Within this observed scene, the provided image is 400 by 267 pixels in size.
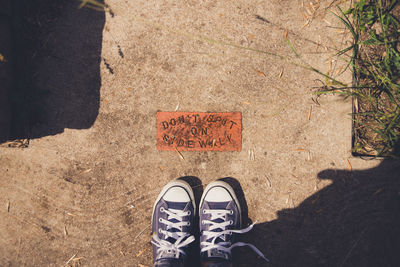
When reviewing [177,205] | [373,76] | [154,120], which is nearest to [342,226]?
[373,76]

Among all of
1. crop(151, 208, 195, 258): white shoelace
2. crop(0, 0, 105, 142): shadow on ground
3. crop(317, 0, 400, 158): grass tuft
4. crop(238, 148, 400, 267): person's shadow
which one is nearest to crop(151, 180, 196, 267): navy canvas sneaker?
crop(151, 208, 195, 258): white shoelace

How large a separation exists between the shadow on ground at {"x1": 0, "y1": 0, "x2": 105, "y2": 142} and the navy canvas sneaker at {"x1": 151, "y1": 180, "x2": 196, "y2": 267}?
103cm

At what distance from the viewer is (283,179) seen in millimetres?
1956

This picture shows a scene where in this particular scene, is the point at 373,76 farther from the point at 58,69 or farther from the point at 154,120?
the point at 58,69

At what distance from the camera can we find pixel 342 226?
1.92m

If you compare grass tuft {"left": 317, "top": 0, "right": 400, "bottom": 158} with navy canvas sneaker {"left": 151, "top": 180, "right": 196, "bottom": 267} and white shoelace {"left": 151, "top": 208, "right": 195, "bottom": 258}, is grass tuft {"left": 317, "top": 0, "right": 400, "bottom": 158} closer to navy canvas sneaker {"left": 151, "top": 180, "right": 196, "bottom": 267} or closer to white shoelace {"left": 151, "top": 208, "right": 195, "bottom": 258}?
navy canvas sneaker {"left": 151, "top": 180, "right": 196, "bottom": 267}

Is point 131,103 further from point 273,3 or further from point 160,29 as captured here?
point 273,3

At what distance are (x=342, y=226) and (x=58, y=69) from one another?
3093 mm

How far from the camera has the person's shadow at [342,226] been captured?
191 centimetres

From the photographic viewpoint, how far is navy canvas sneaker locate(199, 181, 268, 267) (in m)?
1.90

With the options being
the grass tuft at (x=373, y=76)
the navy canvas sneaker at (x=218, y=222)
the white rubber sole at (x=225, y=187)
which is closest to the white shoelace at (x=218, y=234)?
the navy canvas sneaker at (x=218, y=222)

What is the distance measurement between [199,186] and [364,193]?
1.56 metres

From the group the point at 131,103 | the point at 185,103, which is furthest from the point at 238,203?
the point at 131,103

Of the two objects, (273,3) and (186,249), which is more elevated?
(273,3)
